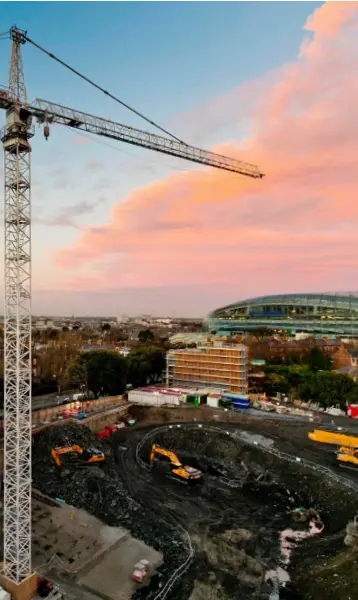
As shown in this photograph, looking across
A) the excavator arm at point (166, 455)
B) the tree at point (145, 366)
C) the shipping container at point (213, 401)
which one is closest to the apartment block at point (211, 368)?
the tree at point (145, 366)

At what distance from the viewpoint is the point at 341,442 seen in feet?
119

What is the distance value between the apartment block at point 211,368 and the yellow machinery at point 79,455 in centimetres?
2272

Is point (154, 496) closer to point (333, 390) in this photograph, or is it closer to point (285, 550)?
point (285, 550)

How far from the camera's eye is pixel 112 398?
169 ft

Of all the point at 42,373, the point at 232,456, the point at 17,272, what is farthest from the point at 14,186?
the point at 42,373

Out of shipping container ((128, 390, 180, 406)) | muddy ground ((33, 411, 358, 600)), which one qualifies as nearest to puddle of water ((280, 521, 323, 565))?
muddy ground ((33, 411, 358, 600))

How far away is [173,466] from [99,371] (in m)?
22.4

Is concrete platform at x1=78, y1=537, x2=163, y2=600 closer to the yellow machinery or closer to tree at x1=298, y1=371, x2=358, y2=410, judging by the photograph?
the yellow machinery

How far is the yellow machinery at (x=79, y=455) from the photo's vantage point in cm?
3372

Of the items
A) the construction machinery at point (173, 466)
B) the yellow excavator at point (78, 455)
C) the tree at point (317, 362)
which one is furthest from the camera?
the tree at point (317, 362)

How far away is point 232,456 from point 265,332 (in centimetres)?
7191

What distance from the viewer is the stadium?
102 metres

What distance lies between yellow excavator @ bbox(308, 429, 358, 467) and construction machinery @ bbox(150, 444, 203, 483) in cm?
1213

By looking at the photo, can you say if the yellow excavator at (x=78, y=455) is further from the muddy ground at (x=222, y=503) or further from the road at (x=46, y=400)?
the road at (x=46, y=400)
